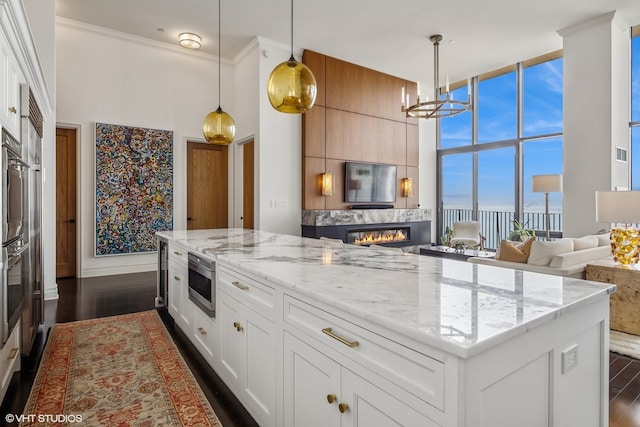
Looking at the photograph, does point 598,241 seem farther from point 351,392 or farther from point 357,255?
point 351,392

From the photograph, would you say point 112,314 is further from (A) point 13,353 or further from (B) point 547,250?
(B) point 547,250

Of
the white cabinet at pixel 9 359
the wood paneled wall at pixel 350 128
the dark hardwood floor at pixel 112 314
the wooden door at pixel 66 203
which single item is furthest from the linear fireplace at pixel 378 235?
the white cabinet at pixel 9 359

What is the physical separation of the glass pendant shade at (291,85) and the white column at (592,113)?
4762 mm

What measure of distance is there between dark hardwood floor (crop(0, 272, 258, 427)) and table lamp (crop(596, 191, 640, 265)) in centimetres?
346

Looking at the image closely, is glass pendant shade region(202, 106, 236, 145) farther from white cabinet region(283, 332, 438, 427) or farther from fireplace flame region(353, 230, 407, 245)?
fireplace flame region(353, 230, 407, 245)

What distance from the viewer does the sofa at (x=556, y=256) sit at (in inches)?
125

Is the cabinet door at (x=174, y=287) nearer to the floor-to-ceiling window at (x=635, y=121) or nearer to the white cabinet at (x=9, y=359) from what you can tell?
the white cabinet at (x=9, y=359)

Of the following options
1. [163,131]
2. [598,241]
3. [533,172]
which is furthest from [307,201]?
[533,172]

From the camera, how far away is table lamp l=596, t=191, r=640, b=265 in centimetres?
316

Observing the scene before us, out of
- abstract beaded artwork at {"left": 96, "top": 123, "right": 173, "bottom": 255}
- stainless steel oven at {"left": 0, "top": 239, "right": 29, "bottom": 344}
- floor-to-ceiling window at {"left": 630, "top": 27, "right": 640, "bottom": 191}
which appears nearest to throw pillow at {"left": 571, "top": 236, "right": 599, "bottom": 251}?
floor-to-ceiling window at {"left": 630, "top": 27, "right": 640, "bottom": 191}

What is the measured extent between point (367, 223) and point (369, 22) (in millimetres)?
3303

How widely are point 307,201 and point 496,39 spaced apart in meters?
4.10

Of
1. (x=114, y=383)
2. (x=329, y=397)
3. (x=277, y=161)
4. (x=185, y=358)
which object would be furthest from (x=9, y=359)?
(x=277, y=161)

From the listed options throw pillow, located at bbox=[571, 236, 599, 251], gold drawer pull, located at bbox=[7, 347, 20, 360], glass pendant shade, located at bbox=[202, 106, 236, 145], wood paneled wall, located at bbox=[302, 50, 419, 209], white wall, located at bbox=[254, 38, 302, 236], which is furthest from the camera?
wood paneled wall, located at bbox=[302, 50, 419, 209]
